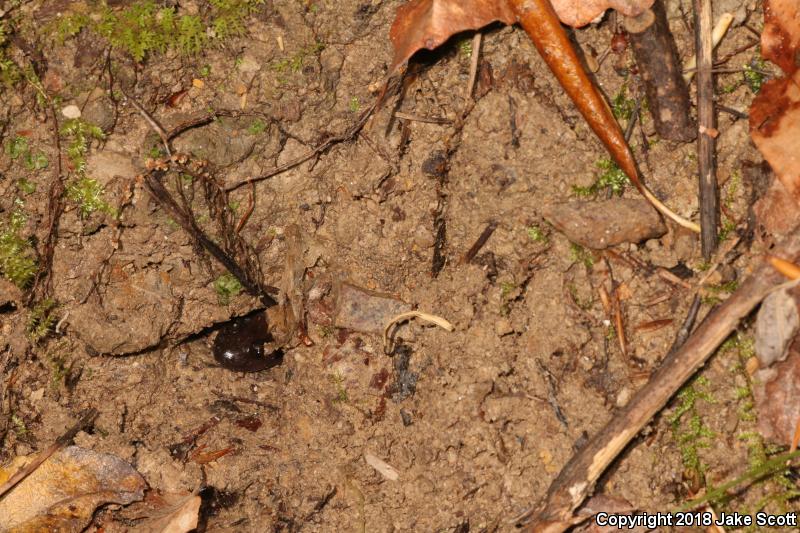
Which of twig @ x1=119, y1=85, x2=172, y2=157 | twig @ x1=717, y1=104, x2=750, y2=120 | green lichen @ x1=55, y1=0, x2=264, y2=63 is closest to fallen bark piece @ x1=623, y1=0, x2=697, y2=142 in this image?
twig @ x1=717, y1=104, x2=750, y2=120

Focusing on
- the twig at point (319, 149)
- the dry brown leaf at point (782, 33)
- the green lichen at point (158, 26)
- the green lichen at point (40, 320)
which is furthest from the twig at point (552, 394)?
the green lichen at point (40, 320)

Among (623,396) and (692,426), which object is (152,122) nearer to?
(623,396)

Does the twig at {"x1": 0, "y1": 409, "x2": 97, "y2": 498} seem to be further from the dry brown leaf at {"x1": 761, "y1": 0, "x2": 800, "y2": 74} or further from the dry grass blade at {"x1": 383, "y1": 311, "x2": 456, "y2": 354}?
the dry brown leaf at {"x1": 761, "y1": 0, "x2": 800, "y2": 74}

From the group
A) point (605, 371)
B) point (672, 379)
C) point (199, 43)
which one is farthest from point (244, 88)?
point (672, 379)

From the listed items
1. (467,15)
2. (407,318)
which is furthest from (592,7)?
(407,318)

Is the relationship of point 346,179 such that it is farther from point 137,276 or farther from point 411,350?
point 137,276

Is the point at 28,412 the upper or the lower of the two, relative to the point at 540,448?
upper
